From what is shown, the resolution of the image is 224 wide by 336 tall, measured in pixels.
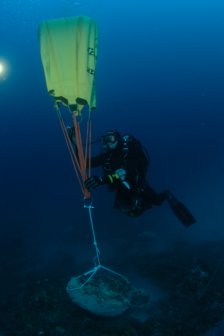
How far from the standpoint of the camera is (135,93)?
71000 mm

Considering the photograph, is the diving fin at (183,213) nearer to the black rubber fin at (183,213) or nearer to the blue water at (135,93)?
the black rubber fin at (183,213)

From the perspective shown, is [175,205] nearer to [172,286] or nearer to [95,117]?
[172,286]

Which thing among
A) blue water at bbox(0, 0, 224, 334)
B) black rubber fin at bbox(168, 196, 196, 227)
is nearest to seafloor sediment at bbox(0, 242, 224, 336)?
black rubber fin at bbox(168, 196, 196, 227)

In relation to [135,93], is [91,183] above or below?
above

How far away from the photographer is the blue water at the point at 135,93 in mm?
56031

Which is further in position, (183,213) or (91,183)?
(183,213)

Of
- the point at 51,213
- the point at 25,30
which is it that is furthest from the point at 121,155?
the point at 25,30

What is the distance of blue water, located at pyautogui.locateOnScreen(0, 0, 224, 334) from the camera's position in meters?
56.0

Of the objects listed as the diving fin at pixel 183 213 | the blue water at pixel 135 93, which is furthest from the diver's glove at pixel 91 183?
the blue water at pixel 135 93

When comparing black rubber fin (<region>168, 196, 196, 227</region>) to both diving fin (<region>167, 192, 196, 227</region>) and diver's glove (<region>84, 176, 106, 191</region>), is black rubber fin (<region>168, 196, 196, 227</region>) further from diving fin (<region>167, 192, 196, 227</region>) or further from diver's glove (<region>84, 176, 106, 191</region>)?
diver's glove (<region>84, 176, 106, 191</region>)

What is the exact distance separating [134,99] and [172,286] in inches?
2588

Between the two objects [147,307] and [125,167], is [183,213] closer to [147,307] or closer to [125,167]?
[125,167]

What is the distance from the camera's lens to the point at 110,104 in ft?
233

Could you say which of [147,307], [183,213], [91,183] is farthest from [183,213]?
[147,307]
